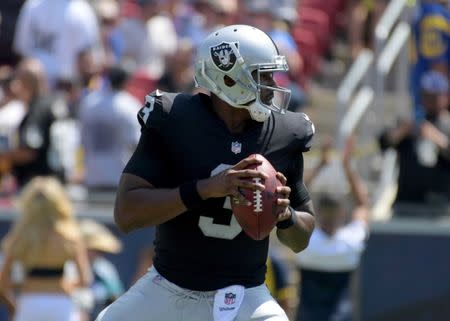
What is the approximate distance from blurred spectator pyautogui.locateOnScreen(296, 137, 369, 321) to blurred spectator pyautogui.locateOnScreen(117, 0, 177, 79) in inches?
119

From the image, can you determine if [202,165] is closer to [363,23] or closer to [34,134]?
[34,134]

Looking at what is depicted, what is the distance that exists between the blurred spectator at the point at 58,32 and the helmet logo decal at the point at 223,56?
628 cm

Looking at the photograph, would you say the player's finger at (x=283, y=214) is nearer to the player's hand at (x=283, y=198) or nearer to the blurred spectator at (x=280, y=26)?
the player's hand at (x=283, y=198)

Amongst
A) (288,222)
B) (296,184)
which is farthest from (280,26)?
(288,222)

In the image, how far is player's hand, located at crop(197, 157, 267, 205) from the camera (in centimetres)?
442

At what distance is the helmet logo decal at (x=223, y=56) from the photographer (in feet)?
15.4

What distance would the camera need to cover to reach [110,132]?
32.0ft

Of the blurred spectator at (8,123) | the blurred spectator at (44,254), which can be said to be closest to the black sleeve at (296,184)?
the blurred spectator at (44,254)

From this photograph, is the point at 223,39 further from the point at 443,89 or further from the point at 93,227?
the point at 443,89

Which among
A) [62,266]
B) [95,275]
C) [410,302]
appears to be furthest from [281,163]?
[410,302]

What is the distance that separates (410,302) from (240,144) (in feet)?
15.8

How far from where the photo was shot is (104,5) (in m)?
12.3

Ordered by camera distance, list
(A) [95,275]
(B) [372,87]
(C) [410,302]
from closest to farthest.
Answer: (A) [95,275]
(C) [410,302]
(B) [372,87]

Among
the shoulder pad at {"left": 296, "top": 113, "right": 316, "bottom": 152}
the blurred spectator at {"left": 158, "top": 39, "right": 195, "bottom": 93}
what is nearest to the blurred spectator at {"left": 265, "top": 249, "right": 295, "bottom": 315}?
the blurred spectator at {"left": 158, "top": 39, "right": 195, "bottom": 93}
